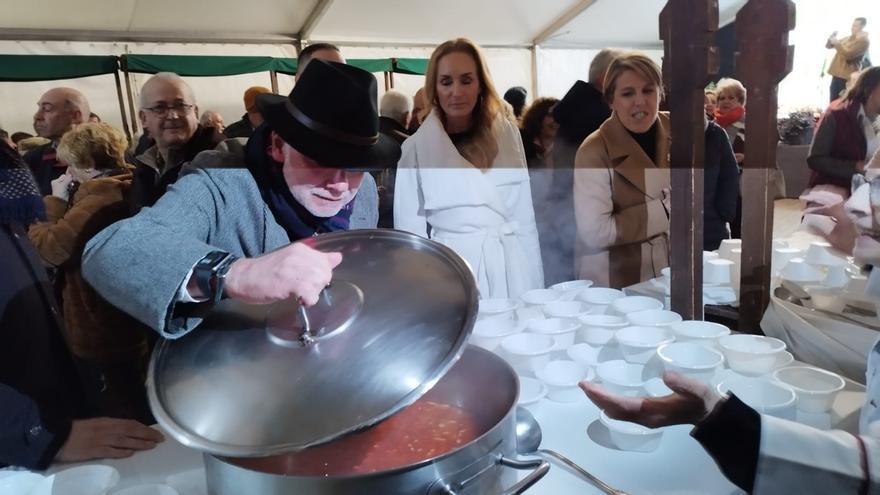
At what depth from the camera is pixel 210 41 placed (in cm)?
93

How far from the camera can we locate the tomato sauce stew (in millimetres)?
760

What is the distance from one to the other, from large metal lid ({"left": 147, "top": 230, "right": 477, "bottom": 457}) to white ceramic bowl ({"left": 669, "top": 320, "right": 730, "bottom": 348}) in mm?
686

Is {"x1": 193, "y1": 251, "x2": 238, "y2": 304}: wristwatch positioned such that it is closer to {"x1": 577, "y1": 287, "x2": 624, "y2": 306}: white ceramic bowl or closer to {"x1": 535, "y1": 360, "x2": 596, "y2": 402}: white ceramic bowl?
{"x1": 535, "y1": 360, "x2": 596, "y2": 402}: white ceramic bowl

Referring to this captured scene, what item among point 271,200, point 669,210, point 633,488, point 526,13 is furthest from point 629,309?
point 271,200

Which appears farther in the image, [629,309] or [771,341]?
[629,309]

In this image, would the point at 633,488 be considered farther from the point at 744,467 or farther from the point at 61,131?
the point at 61,131

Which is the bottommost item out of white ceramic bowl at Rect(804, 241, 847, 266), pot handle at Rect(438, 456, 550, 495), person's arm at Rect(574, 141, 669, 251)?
pot handle at Rect(438, 456, 550, 495)

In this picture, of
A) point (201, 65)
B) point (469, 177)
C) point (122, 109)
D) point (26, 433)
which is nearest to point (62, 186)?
point (122, 109)

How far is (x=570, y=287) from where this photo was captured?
139 centimetres

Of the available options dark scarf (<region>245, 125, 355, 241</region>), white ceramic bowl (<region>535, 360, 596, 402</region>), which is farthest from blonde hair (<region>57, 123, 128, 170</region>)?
white ceramic bowl (<region>535, 360, 596, 402</region>)

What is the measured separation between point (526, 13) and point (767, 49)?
1.53ft

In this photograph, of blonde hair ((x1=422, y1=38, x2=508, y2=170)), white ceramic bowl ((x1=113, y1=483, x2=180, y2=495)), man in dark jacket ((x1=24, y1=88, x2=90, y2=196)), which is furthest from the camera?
blonde hair ((x1=422, y1=38, x2=508, y2=170))

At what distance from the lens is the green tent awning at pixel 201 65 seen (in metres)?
0.91

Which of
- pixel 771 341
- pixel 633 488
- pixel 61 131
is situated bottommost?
pixel 633 488
